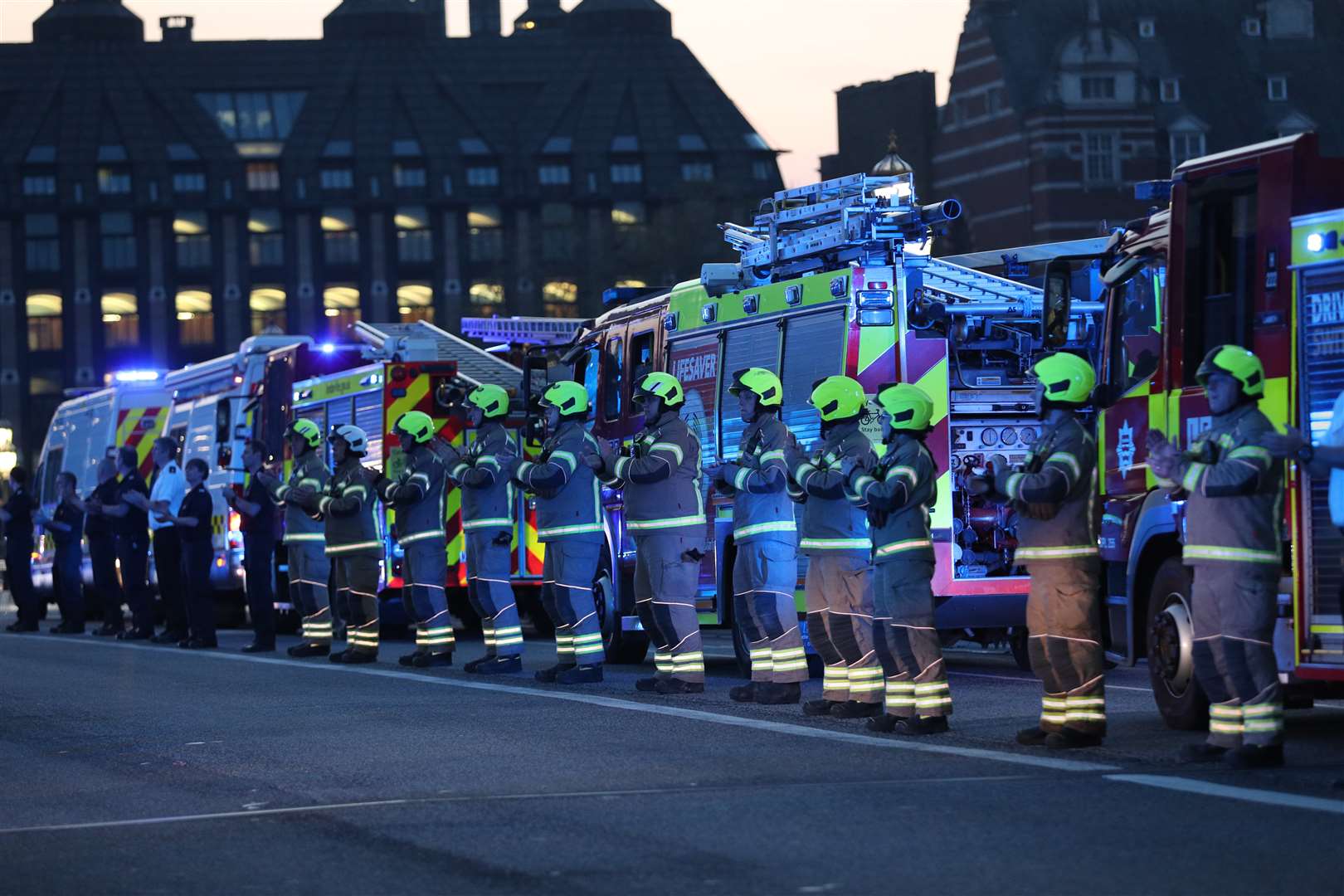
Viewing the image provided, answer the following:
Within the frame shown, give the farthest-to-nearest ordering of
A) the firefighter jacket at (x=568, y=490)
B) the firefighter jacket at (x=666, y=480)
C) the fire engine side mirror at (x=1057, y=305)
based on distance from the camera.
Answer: the firefighter jacket at (x=568, y=490) < the firefighter jacket at (x=666, y=480) < the fire engine side mirror at (x=1057, y=305)

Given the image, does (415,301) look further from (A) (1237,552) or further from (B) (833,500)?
(A) (1237,552)

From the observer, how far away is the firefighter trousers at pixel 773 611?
14.0 m

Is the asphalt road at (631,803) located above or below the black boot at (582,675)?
above

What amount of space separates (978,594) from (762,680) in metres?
1.85

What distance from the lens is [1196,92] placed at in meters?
84.7

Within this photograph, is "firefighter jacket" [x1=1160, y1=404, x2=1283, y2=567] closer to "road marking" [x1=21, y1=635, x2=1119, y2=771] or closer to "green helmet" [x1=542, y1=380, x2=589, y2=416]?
"road marking" [x1=21, y1=635, x2=1119, y2=771]

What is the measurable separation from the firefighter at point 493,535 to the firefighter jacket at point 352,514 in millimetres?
1549

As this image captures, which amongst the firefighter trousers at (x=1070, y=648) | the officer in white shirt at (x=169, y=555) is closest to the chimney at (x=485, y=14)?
the officer in white shirt at (x=169, y=555)

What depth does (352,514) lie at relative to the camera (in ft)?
61.0

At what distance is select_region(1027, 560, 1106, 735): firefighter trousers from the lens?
1095cm

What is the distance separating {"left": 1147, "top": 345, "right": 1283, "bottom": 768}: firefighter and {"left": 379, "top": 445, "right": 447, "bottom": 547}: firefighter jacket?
8.65 meters

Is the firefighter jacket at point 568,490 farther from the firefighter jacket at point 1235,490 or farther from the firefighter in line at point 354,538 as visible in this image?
the firefighter jacket at point 1235,490

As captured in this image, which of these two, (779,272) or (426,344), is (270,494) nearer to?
(426,344)

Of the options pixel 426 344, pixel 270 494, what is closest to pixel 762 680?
pixel 270 494
